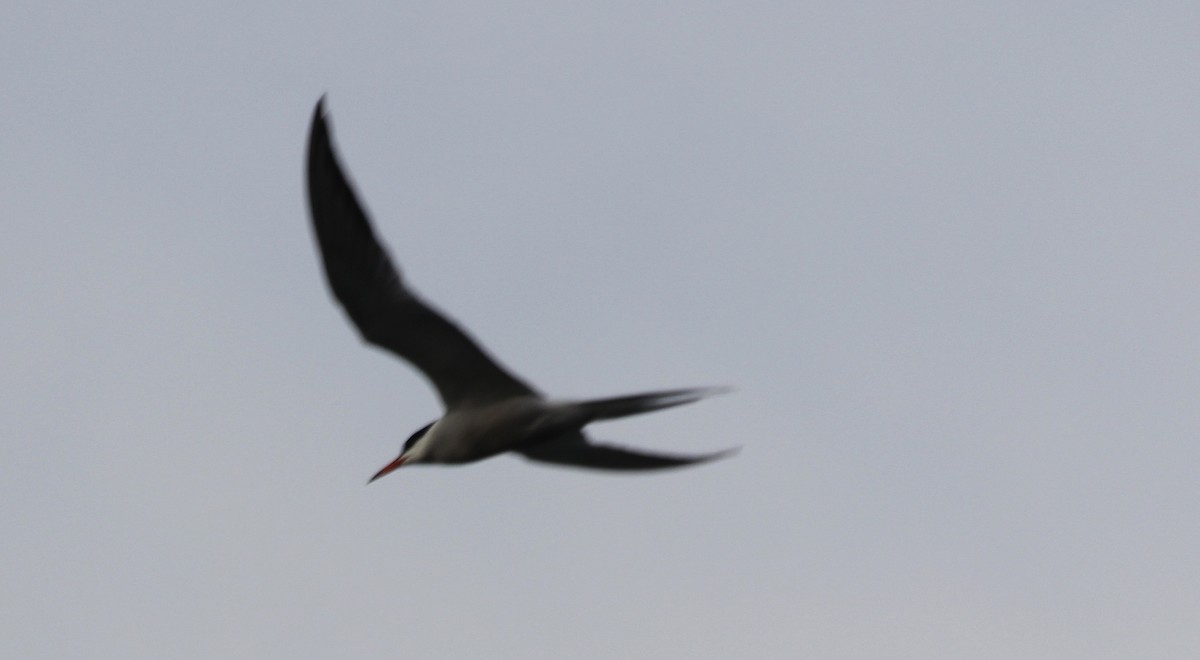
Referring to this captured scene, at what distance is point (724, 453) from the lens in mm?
8602

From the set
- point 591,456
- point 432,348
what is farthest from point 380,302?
point 591,456

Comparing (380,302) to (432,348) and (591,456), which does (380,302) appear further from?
(591,456)

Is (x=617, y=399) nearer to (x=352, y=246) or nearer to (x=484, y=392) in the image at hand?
(x=484, y=392)

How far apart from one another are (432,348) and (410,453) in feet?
2.99

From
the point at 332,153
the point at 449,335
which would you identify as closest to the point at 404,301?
the point at 449,335

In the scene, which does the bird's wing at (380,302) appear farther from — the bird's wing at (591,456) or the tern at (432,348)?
the bird's wing at (591,456)

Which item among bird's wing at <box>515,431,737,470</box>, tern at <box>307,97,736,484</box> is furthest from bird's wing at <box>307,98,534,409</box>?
bird's wing at <box>515,431,737,470</box>

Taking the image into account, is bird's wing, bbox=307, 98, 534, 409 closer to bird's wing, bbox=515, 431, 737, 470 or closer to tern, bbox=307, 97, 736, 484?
tern, bbox=307, 97, 736, 484

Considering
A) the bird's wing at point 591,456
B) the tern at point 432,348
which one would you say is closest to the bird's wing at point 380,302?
the tern at point 432,348

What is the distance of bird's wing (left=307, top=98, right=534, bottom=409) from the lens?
→ 8.48 m

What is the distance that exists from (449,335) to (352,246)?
0.75m

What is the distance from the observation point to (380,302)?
346 inches

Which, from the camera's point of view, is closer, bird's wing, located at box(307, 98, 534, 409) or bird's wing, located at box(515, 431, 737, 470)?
bird's wing, located at box(307, 98, 534, 409)

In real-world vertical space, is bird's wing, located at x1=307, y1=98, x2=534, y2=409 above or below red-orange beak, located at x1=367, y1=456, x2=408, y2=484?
above
